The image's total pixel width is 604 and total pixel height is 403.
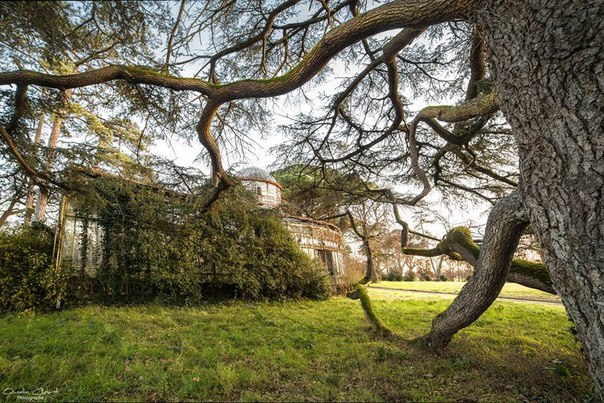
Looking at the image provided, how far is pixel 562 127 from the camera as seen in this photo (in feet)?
6.15

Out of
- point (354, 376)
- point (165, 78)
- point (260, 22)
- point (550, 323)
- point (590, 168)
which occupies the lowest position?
point (550, 323)

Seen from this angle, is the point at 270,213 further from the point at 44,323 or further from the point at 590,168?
the point at 590,168

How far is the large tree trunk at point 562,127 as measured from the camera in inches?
69.2

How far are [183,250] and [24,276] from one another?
3322mm

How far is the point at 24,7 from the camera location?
1.96 m

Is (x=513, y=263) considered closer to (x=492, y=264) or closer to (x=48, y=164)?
(x=492, y=264)

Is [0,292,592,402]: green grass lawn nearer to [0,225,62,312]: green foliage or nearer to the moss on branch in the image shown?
[0,225,62,312]: green foliage

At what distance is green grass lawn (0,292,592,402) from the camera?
109 inches

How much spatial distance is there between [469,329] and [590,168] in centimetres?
529

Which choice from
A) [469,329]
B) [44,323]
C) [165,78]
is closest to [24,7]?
[165,78]
